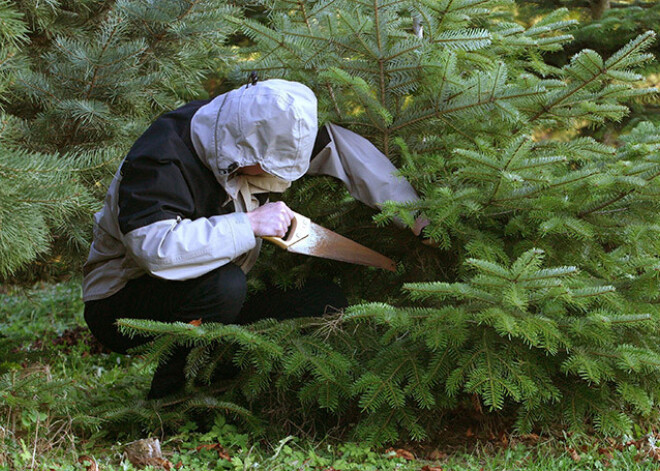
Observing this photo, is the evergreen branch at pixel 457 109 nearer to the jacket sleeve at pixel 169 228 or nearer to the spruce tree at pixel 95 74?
the jacket sleeve at pixel 169 228

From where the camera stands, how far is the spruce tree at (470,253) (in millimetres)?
2477

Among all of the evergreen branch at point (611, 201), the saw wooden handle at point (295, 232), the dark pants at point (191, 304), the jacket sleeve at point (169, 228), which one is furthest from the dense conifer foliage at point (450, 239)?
the saw wooden handle at point (295, 232)

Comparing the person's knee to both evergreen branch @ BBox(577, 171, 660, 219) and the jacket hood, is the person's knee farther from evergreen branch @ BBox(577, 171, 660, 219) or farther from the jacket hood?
evergreen branch @ BBox(577, 171, 660, 219)

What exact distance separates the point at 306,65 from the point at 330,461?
5.65 ft

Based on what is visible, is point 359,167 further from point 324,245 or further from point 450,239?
point 450,239

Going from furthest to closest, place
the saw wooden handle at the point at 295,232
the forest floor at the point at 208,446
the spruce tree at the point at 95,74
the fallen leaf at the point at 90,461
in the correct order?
the spruce tree at the point at 95,74, the saw wooden handle at the point at 295,232, the forest floor at the point at 208,446, the fallen leaf at the point at 90,461

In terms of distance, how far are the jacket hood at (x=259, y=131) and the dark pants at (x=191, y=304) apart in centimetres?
44

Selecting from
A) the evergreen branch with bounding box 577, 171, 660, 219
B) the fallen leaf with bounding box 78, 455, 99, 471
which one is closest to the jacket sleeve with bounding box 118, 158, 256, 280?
the fallen leaf with bounding box 78, 455, 99, 471

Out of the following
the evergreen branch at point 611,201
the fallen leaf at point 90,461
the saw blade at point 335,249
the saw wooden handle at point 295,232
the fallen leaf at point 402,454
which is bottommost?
the fallen leaf at point 402,454

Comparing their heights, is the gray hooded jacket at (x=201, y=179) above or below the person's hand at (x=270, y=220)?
above

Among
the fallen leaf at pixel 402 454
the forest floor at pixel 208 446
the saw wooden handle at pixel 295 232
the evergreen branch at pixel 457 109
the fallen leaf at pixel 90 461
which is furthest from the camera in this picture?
the saw wooden handle at pixel 295 232

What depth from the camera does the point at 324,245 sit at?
9.97 feet

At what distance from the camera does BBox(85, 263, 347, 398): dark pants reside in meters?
2.76

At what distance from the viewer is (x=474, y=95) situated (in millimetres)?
2842
